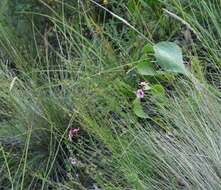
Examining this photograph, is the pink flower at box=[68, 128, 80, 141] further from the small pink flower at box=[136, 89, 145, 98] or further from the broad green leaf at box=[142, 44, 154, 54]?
the broad green leaf at box=[142, 44, 154, 54]

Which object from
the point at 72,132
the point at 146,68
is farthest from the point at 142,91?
the point at 72,132

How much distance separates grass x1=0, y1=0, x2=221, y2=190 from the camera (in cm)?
192

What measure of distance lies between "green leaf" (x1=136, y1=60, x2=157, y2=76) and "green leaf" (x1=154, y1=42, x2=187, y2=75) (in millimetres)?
136

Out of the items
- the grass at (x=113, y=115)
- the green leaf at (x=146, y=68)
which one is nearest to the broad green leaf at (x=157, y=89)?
the grass at (x=113, y=115)

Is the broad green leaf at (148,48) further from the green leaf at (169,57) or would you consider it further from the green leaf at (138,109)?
the green leaf at (138,109)

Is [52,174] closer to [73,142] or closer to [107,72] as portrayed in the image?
[73,142]

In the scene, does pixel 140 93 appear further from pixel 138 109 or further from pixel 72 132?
pixel 72 132

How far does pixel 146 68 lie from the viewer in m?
2.33

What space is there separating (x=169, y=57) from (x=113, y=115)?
13.0 inches

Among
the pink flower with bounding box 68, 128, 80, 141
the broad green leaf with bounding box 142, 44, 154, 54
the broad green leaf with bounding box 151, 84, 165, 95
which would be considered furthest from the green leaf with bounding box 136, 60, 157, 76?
the pink flower with bounding box 68, 128, 80, 141

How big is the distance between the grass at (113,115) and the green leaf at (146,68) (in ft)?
0.18

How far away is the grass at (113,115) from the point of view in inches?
75.7

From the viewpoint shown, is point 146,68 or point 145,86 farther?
point 146,68

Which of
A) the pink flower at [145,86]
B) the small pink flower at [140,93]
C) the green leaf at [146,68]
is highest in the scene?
the green leaf at [146,68]
